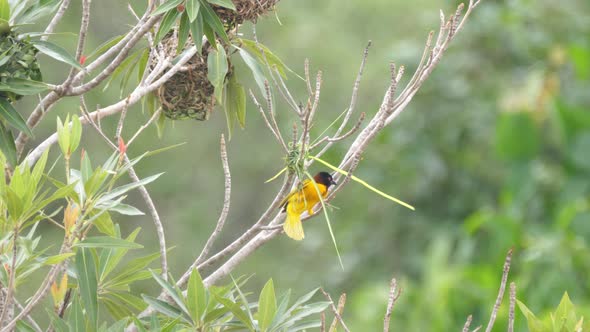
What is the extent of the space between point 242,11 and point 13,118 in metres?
0.65

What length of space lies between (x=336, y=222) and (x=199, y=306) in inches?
227

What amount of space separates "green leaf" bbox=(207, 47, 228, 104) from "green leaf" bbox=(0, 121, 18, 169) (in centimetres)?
48

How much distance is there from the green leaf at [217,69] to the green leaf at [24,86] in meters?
0.40

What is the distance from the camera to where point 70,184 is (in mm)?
1884

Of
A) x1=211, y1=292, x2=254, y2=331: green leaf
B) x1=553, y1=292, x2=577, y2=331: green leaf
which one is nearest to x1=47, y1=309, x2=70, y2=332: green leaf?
x1=211, y1=292, x2=254, y2=331: green leaf

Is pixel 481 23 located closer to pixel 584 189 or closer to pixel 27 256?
pixel 584 189

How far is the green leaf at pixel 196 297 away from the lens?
→ 6.46 ft

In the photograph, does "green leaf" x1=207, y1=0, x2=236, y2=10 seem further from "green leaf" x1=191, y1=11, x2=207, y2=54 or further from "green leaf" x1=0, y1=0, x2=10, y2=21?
"green leaf" x1=0, y1=0, x2=10, y2=21

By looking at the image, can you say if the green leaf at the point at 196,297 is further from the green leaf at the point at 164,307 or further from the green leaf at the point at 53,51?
the green leaf at the point at 53,51

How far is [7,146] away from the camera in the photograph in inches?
83.7

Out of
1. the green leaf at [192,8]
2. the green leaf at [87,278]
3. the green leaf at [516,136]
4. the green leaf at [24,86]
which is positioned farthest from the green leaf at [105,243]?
the green leaf at [516,136]

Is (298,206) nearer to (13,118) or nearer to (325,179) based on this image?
(325,179)

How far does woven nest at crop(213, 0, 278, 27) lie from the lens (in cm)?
246

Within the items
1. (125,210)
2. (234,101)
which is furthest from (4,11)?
(234,101)
